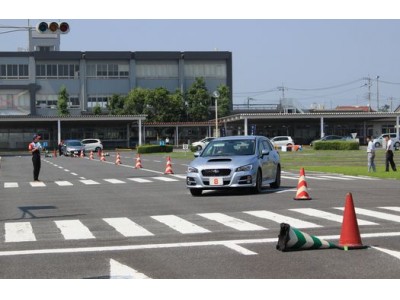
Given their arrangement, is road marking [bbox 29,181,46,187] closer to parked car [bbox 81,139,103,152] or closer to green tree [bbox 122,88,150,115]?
parked car [bbox 81,139,103,152]

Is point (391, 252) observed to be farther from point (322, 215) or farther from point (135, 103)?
point (135, 103)

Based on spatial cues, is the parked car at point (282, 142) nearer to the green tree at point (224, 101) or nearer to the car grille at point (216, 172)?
the green tree at point (224, 101)

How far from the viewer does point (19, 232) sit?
13.0 m

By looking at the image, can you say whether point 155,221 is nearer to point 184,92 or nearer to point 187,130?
point 187,130

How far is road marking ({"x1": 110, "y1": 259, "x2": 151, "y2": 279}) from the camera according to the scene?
8.35 metres

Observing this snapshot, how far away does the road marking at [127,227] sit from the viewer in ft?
40.8

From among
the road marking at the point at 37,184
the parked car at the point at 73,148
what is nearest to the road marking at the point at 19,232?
the road marking at the point at 37,184

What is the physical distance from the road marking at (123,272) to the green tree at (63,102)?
298 feet

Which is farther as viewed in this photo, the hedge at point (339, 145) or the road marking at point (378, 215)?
the hedge at point (339, 145)

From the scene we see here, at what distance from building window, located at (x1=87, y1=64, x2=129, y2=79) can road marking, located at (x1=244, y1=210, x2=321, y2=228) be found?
92.0 metres

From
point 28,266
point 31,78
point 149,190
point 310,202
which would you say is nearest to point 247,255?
point 28,266

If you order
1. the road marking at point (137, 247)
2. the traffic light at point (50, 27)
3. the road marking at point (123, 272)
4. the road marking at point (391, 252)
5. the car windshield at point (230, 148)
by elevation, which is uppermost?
the traffic light at point (50, 27)

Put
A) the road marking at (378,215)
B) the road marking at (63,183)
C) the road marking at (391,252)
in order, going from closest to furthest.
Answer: the road marking at (391,252)
the road marking at (378,215)
the road marking at (63,183)

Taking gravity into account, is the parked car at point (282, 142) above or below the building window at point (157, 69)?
below
